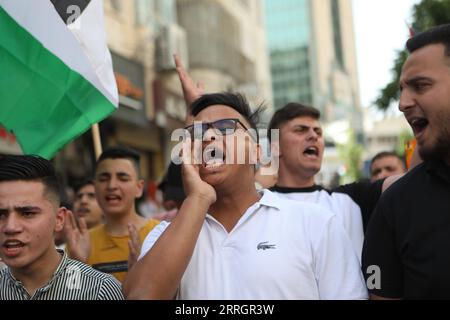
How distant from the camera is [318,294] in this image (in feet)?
7.87

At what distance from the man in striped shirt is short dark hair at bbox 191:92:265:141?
2.69ft

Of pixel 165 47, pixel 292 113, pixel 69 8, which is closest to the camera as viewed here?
pixel 69 8

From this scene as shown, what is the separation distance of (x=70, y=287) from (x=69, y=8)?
6.38 ft

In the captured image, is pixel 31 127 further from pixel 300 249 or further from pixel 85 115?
pixel 300 249

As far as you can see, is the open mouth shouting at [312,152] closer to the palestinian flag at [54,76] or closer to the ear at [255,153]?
the ear at [255,153]

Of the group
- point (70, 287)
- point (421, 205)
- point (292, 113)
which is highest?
point (292, 113)

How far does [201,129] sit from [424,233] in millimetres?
1131

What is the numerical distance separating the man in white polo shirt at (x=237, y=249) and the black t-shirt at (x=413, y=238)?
137 millimetres

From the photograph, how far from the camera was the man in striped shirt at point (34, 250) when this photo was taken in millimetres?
2561

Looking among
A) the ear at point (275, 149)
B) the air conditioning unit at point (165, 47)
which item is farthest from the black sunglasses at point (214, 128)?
the air conditioning unit at point (165, 47)

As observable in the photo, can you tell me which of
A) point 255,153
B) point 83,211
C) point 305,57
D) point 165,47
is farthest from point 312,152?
point 305,57

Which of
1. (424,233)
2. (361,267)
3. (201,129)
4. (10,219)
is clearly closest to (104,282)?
(10,219)

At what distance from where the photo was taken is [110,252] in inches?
169

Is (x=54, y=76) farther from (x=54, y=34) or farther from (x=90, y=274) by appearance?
(x=90, y=274)
